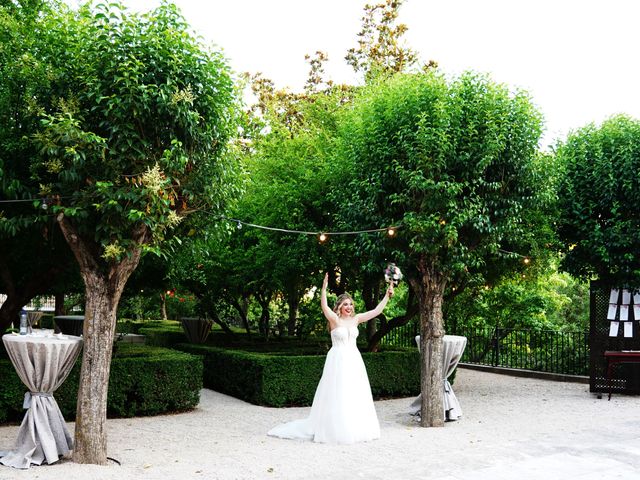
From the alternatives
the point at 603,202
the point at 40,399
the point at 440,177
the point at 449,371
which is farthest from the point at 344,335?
the point at 603,202

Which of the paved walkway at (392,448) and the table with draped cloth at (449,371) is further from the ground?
the table with draped cloth at (449,371)

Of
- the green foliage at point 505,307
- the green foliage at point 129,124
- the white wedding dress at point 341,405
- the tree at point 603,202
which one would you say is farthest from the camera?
the green foliage at point 505,307

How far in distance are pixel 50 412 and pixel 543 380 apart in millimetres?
14622

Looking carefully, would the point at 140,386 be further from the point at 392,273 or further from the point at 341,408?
the point at 392,273

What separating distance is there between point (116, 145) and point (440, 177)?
5.29m

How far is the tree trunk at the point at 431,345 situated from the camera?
11.0 metres

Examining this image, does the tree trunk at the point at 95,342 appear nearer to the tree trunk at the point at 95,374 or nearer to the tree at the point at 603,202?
the tree trunk at the point at 95,374

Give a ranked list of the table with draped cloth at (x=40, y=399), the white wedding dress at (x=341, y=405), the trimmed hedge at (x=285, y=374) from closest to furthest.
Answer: the table with draped cloth at (x=40, y=399), the white wedding dress at (x=341, y=405), the trimmed hedge at (x=285, y=374)

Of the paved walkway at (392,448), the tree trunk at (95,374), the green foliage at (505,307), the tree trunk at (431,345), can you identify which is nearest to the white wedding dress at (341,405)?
the paved walkway at (392,448)

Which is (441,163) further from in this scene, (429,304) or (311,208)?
(311,208)

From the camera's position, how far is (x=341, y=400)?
9.64 metres

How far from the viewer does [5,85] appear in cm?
913

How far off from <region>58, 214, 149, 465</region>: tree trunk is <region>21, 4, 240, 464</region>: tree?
0.5 inches

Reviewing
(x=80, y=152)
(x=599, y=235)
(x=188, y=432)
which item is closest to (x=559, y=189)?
(x=599, y=235)
